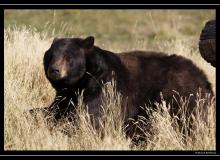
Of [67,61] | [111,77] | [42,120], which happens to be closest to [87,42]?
[67,61]

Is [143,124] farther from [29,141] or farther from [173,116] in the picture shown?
[29,141]

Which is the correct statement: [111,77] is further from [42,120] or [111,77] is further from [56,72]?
[42,120]

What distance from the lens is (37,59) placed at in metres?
11.3

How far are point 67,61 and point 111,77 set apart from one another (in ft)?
2.38

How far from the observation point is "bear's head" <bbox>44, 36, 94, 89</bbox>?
8.95 meters

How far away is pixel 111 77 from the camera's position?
941 cm

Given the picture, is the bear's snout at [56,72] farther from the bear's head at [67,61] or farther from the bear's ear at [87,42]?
the bear's ear at [87,42]

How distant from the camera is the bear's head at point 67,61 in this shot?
8.95 m

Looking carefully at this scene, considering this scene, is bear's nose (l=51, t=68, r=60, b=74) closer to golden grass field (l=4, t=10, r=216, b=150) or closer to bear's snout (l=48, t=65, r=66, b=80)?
bear's snout (l=48, t=65, r=66, b=80)

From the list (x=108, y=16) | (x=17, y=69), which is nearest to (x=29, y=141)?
(x=17, y=69)

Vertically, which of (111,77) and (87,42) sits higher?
(87,42)

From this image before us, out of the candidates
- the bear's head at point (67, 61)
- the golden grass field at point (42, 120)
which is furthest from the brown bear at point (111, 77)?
the golden grass field at point (42, 120)
